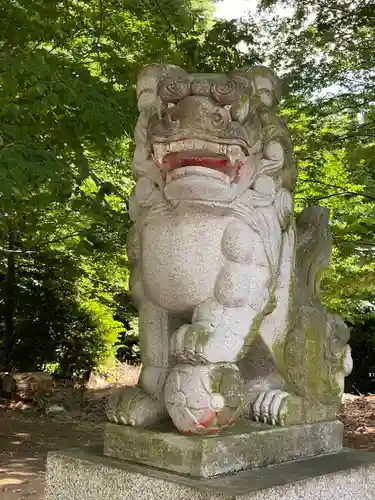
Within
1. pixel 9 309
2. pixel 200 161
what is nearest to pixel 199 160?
pixel 200 161

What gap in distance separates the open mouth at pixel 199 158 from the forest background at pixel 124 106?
4.23ft

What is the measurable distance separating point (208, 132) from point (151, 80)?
0.39m

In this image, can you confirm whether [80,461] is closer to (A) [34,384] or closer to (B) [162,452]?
(B) [162,452]

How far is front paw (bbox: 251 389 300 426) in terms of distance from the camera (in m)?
2.40

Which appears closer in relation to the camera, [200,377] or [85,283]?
[200,377]

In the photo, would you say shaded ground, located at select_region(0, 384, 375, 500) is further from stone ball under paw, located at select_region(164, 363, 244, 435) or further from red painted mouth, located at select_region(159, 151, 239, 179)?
red painted mouth, located at select_region(159, 151, 239, 179)

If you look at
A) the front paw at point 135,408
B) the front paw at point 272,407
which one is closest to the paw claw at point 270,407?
the front paw at point 272,407

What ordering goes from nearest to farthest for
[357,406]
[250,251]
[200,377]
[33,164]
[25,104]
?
[200,377] → [250,251] → [33,164] → [25,104] → [357,406]

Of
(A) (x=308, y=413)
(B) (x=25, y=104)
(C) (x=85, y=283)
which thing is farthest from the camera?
(C) (x=85, y=283)

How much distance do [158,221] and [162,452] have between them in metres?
0.83

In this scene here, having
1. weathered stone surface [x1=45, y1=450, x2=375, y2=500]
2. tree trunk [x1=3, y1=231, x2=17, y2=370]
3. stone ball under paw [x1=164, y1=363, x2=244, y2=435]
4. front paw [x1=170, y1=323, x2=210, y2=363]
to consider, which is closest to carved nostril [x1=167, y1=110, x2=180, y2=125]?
front paw [x1=170, y1=323, x2=210, y2=363]

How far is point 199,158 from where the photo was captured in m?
2.32

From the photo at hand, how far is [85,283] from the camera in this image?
34.3 feet

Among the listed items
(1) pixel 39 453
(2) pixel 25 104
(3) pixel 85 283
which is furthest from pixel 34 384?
(2) pixel 25 104
